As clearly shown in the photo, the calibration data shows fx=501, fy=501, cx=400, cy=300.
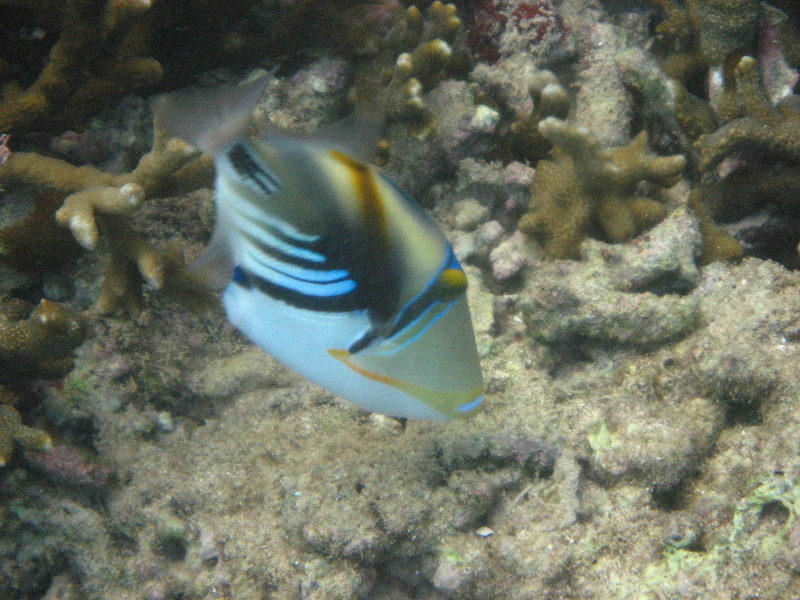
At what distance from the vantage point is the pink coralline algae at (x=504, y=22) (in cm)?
365

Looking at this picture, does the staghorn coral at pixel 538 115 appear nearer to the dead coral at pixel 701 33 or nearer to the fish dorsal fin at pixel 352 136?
the dead coral at pixel 701 33

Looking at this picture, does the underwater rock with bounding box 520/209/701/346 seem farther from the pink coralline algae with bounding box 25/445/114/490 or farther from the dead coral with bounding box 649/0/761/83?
the pink coralline algae with bounding box 25/445/114/490

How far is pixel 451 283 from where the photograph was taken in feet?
4.01

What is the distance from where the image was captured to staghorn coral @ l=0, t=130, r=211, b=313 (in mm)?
2734

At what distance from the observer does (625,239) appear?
10.2ft

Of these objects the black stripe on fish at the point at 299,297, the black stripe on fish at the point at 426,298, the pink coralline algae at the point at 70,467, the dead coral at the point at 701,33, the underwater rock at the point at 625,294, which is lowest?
the pink coralline algae at the point at 70,467

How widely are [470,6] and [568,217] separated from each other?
6.38ft

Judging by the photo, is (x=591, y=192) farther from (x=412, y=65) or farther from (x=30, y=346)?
(x=30, y=346)

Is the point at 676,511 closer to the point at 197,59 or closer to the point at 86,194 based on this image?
the point at 86,194

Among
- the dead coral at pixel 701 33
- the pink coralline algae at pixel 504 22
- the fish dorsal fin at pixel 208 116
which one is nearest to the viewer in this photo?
the fish dorsal fin at pixel 208 116

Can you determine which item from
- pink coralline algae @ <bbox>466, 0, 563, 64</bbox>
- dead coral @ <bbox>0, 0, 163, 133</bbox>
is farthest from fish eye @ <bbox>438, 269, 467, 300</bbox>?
pink coralline algae @ <bbox>466, 0, 563, 64</bbox>

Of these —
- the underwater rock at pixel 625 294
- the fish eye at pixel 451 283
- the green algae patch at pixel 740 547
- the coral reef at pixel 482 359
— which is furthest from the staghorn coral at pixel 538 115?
the fish eye at pixel 451 283

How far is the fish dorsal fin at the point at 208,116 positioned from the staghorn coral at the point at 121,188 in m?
1.78

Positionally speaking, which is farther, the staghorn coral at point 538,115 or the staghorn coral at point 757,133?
the staghorn coral at point 538,115
